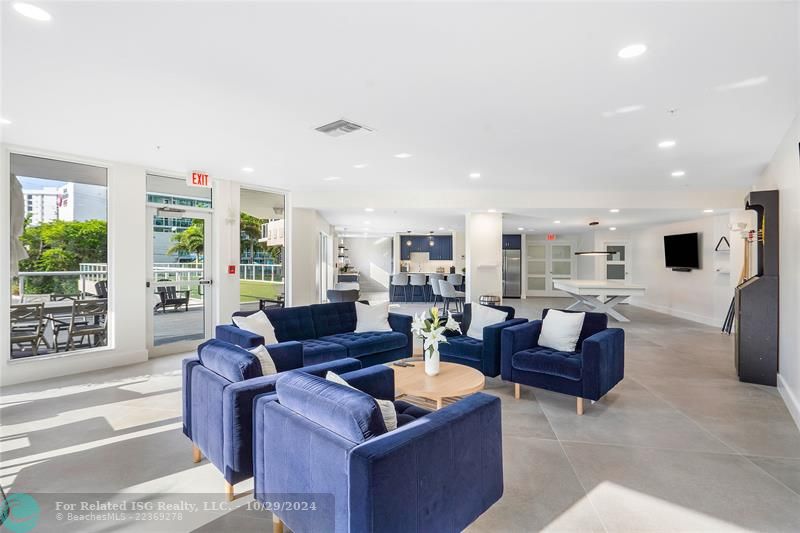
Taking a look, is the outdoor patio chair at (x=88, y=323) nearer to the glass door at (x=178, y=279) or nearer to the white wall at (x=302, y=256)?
the glass door at (x=178, y=279)

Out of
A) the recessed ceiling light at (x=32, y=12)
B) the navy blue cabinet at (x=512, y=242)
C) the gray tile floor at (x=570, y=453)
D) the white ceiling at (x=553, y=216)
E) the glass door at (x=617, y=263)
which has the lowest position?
the gray tile floor at (x=570, y=453)

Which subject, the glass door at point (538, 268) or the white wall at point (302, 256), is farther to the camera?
the glass door at point (538, 268)

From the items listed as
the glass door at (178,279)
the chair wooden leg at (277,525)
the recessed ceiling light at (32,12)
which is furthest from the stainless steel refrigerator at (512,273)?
the recessed ceiling light at (32,12)

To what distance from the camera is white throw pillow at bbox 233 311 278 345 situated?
366 cm

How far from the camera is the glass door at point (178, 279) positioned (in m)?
5.54

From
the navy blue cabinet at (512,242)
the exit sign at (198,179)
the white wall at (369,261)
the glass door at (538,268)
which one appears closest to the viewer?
the exit sign at (198,179)

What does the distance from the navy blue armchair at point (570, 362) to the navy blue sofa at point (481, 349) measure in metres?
0.20

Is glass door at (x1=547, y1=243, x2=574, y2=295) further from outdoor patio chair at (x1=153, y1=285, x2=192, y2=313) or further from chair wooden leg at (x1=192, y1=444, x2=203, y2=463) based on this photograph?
chair wooden leg at (x1=192, y1=444, x2=203, y2=463)

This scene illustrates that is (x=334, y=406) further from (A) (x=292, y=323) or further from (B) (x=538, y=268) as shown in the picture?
(B) (x=538, y=268)

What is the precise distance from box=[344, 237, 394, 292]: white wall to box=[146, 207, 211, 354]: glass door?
9618 mm

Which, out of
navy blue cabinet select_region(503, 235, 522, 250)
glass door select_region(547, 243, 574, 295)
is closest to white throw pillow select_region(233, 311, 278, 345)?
navy blue cabinet select_region(503, 235, 522, 250)

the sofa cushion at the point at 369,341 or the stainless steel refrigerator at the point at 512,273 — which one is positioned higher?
the stainless steel refrigerator at the point at 512,273

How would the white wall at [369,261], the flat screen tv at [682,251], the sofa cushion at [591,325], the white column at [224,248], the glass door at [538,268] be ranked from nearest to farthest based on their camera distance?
the sofa cushion at [591,325] < the white column at [224,248] < the flat screen tv at [682,251] < the glass door at [538,268] < the white wall at [369,261]

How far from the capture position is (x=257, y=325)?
3730 millimetres
